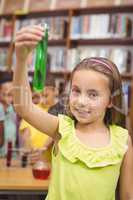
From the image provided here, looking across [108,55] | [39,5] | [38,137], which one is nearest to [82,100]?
[38,137]

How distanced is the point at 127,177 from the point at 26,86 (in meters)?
0.47

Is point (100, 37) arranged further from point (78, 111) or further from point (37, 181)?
point (78, 111)

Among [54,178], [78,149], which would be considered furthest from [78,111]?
[54,178]

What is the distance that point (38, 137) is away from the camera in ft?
7.97

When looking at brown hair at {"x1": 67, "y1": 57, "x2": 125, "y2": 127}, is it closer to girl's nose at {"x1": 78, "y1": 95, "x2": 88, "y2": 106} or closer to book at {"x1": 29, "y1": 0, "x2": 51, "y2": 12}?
girl's nose at {"x1": 78, "y1": 95, "x2": 88, "y2": 106}

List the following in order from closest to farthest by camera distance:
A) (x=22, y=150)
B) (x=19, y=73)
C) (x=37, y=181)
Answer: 1. (x=19, y=73)
2. (x=37, y=181)
3. (x=22, y=150)

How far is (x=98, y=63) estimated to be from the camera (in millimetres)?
1273

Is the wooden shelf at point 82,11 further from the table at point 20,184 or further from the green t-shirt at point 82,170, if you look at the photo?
the green t-shirt at point 82,170

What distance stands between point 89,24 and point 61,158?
11.9ft

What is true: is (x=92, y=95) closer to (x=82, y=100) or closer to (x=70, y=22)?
(x=82, y=100)

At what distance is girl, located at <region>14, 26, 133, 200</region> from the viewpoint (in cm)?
119

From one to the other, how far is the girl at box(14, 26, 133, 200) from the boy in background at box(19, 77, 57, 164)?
0.65m

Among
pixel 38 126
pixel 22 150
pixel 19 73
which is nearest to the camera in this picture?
pixel 19 73

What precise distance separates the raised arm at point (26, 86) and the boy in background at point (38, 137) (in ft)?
2.28
